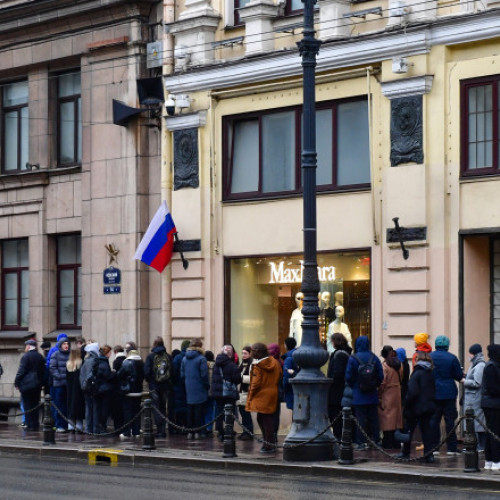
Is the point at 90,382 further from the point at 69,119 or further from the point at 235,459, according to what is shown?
the point at 69,119

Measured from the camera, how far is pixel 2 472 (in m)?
21.7

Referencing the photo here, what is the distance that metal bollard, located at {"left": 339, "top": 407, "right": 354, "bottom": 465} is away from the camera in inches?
826

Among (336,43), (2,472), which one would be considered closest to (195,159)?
(336,43)

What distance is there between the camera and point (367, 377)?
2286cm

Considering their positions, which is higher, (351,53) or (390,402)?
(351,53)

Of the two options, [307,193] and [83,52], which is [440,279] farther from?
[83,52]

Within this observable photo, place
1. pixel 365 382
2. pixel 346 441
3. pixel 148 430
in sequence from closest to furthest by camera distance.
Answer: pixel 346 441
pixel 365 382
pixel 148 430

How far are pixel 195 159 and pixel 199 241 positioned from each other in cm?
156

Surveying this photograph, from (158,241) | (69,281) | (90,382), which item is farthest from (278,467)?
(69,281)

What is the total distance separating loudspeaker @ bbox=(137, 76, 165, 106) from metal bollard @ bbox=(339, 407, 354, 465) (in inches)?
424

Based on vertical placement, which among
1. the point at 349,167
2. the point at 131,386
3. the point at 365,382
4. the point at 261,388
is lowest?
the point at 131,386

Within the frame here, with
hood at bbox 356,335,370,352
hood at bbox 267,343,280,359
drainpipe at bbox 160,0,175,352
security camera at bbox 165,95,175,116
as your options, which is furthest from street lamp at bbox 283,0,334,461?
drainpipe at bbox 160,0,175,352

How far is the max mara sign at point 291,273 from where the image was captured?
89.2 feet

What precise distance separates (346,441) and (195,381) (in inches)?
227
